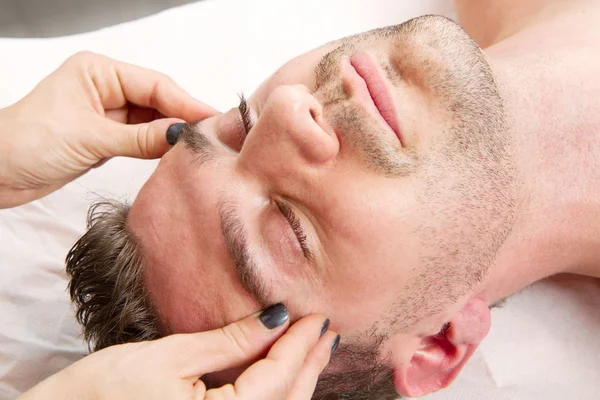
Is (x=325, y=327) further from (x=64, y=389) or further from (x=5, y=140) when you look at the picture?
(x=5, y=140)

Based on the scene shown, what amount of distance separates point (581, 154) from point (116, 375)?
3.06 ft

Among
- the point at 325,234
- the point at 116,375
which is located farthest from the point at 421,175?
the point at 116,375

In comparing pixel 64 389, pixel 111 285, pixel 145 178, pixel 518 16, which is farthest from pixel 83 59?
pixel 518 16

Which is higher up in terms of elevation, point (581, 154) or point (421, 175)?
point (421, 175)

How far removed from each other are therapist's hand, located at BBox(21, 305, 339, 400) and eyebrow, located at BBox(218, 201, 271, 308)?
1.6 inches

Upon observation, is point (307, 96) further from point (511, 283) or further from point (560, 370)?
point (560, 370)

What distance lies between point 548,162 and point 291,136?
1.66ft

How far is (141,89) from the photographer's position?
1332 mm

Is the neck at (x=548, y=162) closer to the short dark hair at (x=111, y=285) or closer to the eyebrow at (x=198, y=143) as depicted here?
the eyebrow at (x=198, y=143)

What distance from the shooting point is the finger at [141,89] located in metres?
1.30

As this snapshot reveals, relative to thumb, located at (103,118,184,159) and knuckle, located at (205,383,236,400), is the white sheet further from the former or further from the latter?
knuckle, located at (205,383,236,400)

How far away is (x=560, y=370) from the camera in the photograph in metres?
1.35

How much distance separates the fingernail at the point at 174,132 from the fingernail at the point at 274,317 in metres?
0.41

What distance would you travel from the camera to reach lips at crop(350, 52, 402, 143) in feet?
3.23
